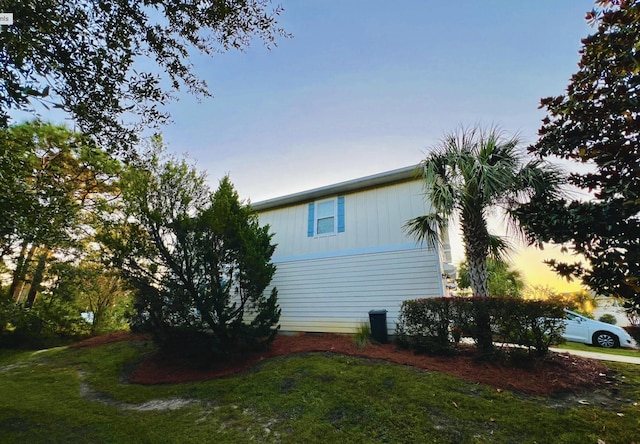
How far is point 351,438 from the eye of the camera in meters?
3.22

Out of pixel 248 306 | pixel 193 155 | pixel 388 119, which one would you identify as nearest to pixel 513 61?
pixel 388 119

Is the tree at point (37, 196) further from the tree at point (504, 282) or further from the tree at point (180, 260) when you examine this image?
the tree at point (504, 282)

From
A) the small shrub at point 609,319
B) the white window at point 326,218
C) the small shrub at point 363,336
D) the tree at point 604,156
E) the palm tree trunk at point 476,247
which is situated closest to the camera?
the tree at point 604,156

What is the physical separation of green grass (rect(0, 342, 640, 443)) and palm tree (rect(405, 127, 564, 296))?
263cm

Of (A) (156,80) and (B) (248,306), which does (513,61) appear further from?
(B) (248,306)

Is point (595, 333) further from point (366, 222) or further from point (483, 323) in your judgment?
point (366, 222)

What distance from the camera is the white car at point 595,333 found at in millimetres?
8438

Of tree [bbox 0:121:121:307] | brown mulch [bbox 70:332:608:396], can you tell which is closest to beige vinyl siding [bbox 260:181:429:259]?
brown mulch [bbox 70:332:608:396]

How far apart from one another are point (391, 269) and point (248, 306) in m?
4.19

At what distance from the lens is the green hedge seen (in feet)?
16.6

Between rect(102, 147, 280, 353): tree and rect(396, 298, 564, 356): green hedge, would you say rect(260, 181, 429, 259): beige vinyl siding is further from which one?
rect(102, 147, 280, 353): tree

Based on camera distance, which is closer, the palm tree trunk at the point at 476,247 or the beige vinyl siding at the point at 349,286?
the palm tree trunk at the point at 476,247

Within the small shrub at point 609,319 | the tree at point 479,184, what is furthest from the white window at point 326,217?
the small shrub at point 609,319

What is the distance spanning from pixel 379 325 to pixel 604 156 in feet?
19.1
